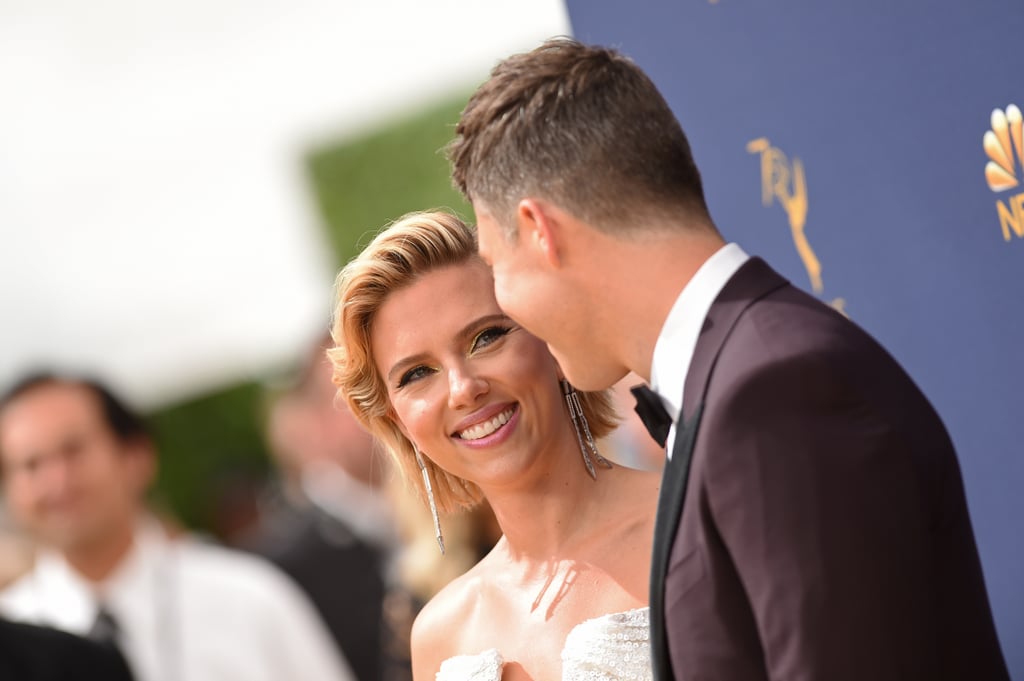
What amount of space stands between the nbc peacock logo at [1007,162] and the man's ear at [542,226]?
948 mm

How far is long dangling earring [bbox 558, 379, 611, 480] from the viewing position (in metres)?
2.88

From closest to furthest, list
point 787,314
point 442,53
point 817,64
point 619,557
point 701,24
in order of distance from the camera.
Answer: point 787,314
point 619,557
point 817,64
point 701,24
point 442,53

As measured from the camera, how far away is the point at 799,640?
6.43ft

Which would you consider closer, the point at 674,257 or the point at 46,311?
the point at 674,257

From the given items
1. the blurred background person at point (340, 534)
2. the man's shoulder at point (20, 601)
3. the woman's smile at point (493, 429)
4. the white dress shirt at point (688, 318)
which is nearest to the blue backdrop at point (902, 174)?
the white dress shirt at point (688, 318)

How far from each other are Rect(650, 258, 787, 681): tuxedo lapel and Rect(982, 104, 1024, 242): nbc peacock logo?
27.0 inches

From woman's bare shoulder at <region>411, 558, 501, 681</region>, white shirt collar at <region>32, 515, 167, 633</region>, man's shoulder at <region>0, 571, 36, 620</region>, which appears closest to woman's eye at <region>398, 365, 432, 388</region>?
woman's bare shoulder at <region>411, 558, 501, 681</region>

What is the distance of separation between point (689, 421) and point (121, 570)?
4.15 metres

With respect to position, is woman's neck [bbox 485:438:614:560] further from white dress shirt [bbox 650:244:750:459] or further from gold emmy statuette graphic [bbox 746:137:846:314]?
gold emmy statuette graphic [bbox 746:137:846:314]

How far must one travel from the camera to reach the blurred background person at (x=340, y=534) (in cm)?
684

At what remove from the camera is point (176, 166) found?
16891 millimetres

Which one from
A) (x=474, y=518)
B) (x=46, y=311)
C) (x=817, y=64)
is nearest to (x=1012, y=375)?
(x=817, y=64)

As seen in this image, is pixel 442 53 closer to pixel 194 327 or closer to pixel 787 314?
pixel 194 327

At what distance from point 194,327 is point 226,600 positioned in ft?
34.2
